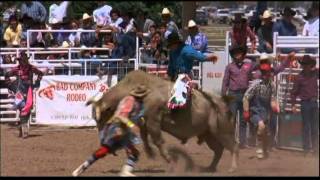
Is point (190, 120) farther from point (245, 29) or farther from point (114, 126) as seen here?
point (245, 29)

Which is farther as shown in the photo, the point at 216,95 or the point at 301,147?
the point at 301,147

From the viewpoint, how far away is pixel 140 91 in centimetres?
829

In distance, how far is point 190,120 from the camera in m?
9.10

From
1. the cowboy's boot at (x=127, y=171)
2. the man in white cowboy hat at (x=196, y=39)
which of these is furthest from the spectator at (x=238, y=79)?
the cowboy's boot at (x=127, y=171)

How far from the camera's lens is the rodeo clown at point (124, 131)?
25.3ft

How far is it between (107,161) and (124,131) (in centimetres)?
256

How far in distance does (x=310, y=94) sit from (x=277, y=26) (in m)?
2.32

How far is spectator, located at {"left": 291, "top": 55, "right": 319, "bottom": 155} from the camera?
10.1m

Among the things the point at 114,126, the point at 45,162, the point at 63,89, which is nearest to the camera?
the point at 114,126

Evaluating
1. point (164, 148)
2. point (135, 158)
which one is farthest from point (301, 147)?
point (135, 158)

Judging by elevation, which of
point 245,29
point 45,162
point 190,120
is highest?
point 245,29

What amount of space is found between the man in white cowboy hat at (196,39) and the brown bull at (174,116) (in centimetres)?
383

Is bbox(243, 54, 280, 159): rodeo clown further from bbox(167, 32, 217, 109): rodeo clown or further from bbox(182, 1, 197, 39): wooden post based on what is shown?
bbox(182, 1, 197, 39): wooden post

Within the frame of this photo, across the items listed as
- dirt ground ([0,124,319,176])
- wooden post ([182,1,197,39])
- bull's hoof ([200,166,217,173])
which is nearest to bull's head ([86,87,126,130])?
dirt ground ([0,124,319,176])
